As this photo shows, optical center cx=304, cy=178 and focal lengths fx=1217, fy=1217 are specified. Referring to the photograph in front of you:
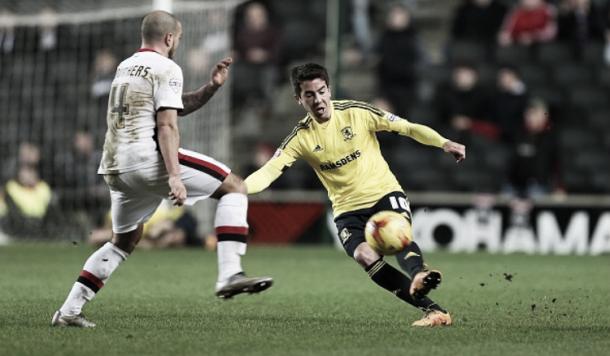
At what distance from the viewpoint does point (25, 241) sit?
60.3 ft

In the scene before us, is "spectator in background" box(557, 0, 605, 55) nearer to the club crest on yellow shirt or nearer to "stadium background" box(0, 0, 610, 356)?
"stadium background" box(0, 0, 610, 356)

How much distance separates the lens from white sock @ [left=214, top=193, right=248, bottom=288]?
22.0 feet

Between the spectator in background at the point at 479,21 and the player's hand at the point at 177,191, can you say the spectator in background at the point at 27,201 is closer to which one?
the spectator in background at the point at 479,21

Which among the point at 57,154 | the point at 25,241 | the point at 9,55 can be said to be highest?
the point at 9,55

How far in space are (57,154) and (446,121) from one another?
19.6 ft

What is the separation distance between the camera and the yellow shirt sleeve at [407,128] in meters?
7.53

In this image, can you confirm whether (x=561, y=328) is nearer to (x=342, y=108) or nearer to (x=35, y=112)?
(x=342, y=108)

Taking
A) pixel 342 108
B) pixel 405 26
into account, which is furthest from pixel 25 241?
pixel 342 108

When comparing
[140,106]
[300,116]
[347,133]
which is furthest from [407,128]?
[300,116]

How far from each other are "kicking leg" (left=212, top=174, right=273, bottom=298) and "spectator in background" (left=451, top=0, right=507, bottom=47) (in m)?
12.1

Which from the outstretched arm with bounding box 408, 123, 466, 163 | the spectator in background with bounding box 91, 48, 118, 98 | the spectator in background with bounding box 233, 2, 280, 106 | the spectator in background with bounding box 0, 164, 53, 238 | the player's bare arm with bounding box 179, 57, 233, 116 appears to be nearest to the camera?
the player's bare arm with bounding box 179, 57, 233, 116

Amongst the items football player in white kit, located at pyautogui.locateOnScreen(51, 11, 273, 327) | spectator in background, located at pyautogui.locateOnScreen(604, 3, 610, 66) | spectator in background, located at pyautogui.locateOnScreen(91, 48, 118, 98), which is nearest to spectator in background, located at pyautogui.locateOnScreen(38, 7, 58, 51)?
spectator in background, located at pyautogui.locateOnScreen(91, 48, 118, 98)

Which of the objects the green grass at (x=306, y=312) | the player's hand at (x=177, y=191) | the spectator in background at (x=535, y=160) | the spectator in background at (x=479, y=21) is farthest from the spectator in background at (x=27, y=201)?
the player's hand at (x=177, y=191)

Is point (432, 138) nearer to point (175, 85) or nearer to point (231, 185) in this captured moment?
point (231, 185)
